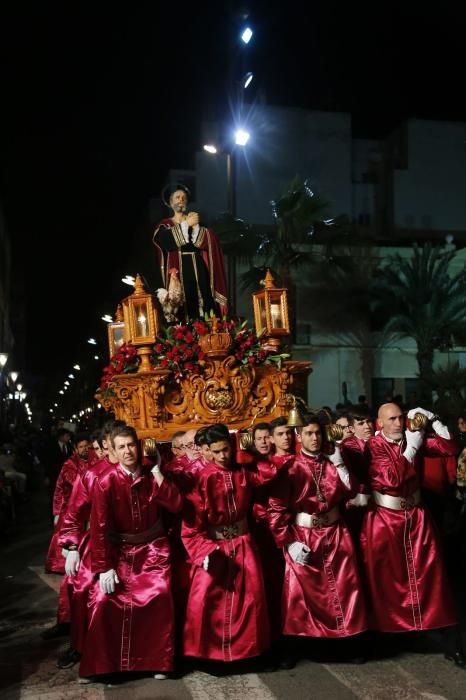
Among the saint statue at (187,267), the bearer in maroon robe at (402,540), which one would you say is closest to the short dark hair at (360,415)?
the bearer in maroon robe at (402,540)

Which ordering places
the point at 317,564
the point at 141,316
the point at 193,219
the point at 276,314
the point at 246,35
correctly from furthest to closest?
the point at 246,35
the point at 193,219
the point at 276,314
the point at 141,316
the point at 317,564

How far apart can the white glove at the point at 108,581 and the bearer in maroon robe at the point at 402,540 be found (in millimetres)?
1978

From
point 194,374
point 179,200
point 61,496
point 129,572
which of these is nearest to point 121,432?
point 129,572

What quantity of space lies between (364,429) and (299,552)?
5.16 feet

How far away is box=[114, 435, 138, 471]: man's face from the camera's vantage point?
5.43 meters

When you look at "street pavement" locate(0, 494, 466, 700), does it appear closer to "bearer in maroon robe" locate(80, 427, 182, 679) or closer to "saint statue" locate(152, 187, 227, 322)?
"bearer in maroon robe" locate(80, 427, 182, 679)

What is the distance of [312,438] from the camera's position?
19.1 feet

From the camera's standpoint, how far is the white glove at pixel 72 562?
5746 mm

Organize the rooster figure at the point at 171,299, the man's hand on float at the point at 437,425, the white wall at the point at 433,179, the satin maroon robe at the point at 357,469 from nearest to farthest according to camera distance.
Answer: the man's hand on float at the point at 437,425 → the satin maroon robe at the point at 357,469 → the rooster figure at the point at 171,299 → the white wall at the point at 433,179

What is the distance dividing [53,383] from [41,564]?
94.9m

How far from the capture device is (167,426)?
26.1 ft

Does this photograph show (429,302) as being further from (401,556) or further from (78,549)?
(78,549)

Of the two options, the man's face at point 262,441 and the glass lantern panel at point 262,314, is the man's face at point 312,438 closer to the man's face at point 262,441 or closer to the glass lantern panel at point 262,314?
the man's face at point 262,441

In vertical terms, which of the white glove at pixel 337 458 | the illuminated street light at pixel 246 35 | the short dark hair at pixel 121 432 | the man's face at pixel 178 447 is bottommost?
the man's face at pixel 178 447
